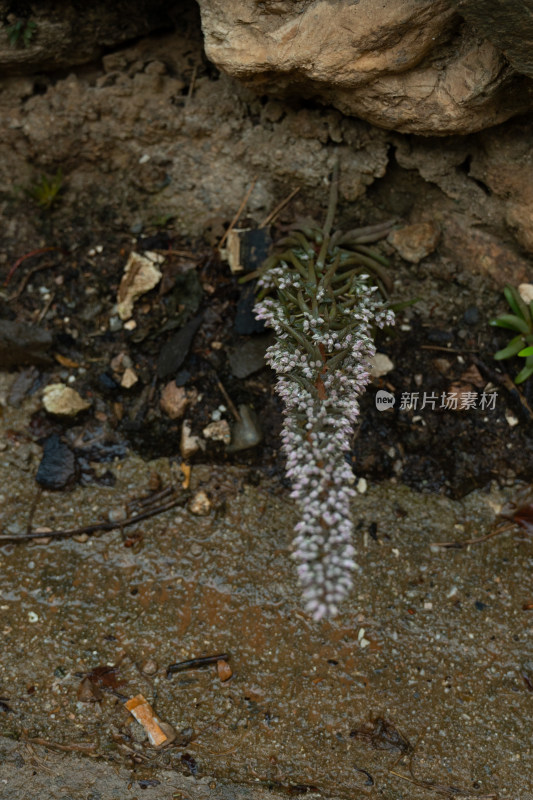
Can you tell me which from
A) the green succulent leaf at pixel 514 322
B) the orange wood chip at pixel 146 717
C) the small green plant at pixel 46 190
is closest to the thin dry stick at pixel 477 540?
the green succulent leaf at pixel 514 322

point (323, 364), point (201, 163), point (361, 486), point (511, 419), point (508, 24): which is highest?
point (508, 24)

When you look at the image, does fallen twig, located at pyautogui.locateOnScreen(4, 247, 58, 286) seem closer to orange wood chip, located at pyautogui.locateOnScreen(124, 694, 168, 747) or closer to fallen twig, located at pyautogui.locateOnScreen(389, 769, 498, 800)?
orange wood chip, located at pyautogui.locateOnScreen(124, 694, 168, 747)

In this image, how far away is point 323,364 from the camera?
2873 mm

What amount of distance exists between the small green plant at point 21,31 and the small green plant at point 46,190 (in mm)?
709

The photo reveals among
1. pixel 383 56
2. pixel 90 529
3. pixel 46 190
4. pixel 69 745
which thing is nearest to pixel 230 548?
pixel 90 529

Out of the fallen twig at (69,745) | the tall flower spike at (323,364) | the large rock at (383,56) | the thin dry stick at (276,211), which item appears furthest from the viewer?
the thin dry stick at (276,211)

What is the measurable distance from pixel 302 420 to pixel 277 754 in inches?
63.9

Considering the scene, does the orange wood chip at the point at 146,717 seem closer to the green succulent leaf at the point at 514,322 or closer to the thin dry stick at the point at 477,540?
the thin dry stick at the point at 477,540

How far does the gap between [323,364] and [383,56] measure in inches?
58.6

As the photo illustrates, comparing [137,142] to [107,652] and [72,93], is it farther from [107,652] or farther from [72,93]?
[107,652]

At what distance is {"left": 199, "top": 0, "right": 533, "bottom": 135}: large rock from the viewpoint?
9.55 feet

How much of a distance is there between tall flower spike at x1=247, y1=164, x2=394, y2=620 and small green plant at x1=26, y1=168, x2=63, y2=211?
4.65 ft

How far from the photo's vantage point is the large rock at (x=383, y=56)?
2912mm

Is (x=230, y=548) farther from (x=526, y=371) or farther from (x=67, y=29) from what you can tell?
(x=67, y=29)
